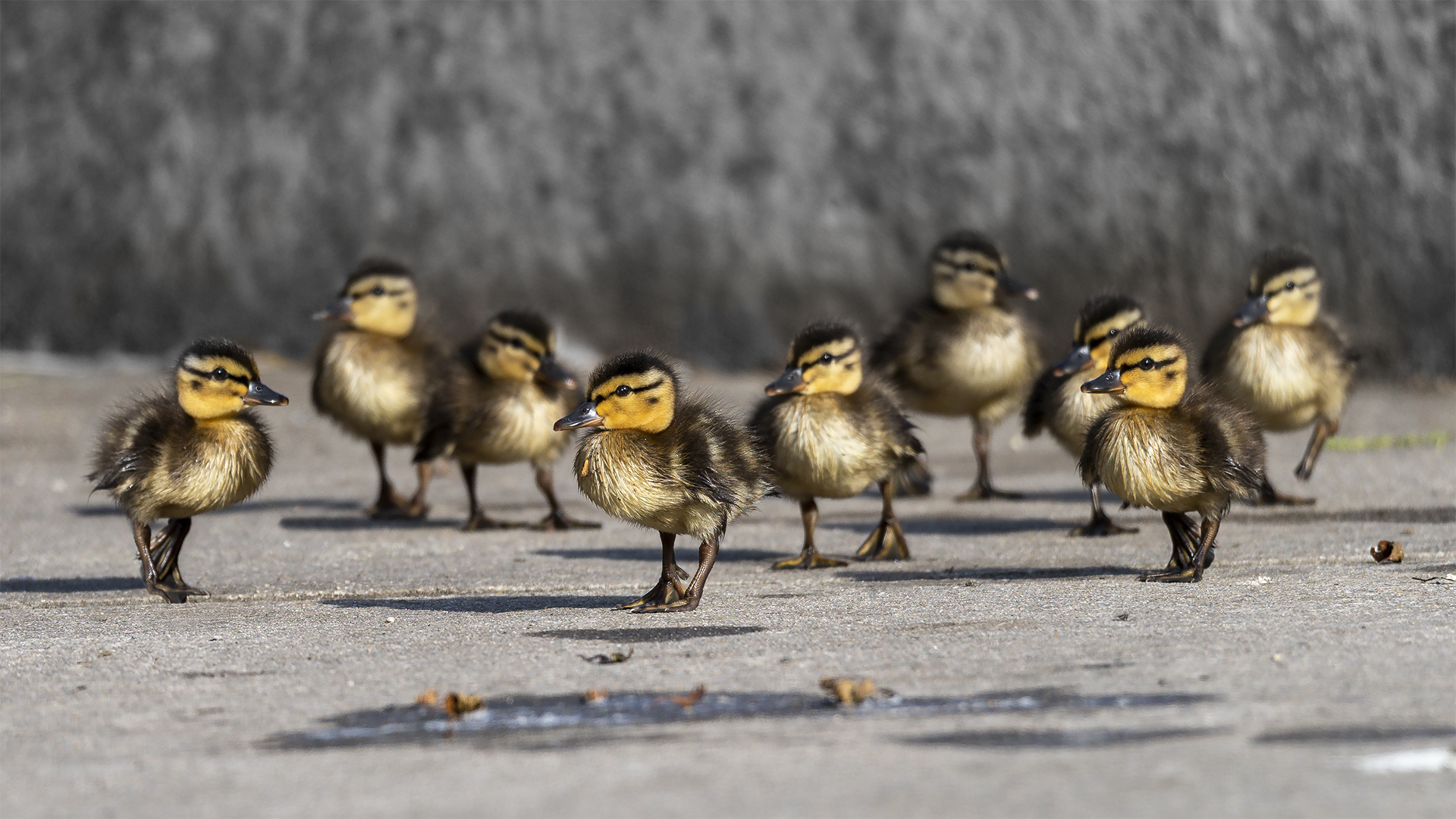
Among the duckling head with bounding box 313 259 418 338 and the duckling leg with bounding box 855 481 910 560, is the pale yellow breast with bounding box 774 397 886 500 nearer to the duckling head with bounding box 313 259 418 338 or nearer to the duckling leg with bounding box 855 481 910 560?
the duckling leg with bounding box 855 481 910 560

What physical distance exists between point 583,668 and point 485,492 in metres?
Result: 4.93

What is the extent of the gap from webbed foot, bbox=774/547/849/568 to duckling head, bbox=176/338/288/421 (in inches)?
79.1

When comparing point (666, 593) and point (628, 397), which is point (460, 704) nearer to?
point (666, 593)

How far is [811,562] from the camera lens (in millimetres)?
6641

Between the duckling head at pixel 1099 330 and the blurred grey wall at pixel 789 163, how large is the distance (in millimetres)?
3892

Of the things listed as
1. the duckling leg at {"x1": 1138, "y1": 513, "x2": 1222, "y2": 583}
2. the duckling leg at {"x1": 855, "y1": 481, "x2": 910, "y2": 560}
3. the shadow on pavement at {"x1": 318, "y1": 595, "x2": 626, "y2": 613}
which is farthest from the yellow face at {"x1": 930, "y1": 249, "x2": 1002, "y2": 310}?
the shadow on pavement at {"x1": 318, "y1": 595, "x2": 626, "y2": 613}

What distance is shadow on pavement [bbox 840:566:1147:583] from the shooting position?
616 centimetres

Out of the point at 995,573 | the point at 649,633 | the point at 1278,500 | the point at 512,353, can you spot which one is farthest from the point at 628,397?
the point at 1278,500

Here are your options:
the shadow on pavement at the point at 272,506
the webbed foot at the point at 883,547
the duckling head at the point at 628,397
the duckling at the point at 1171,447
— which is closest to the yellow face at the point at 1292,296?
the duckling at the point at 1171,447

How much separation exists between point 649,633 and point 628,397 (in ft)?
3.36

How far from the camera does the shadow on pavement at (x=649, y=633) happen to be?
504cm

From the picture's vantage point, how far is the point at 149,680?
4559 mm

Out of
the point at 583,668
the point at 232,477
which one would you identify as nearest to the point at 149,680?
the point at 583,668

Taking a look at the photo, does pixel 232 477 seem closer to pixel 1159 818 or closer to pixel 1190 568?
pixel 1190 568
